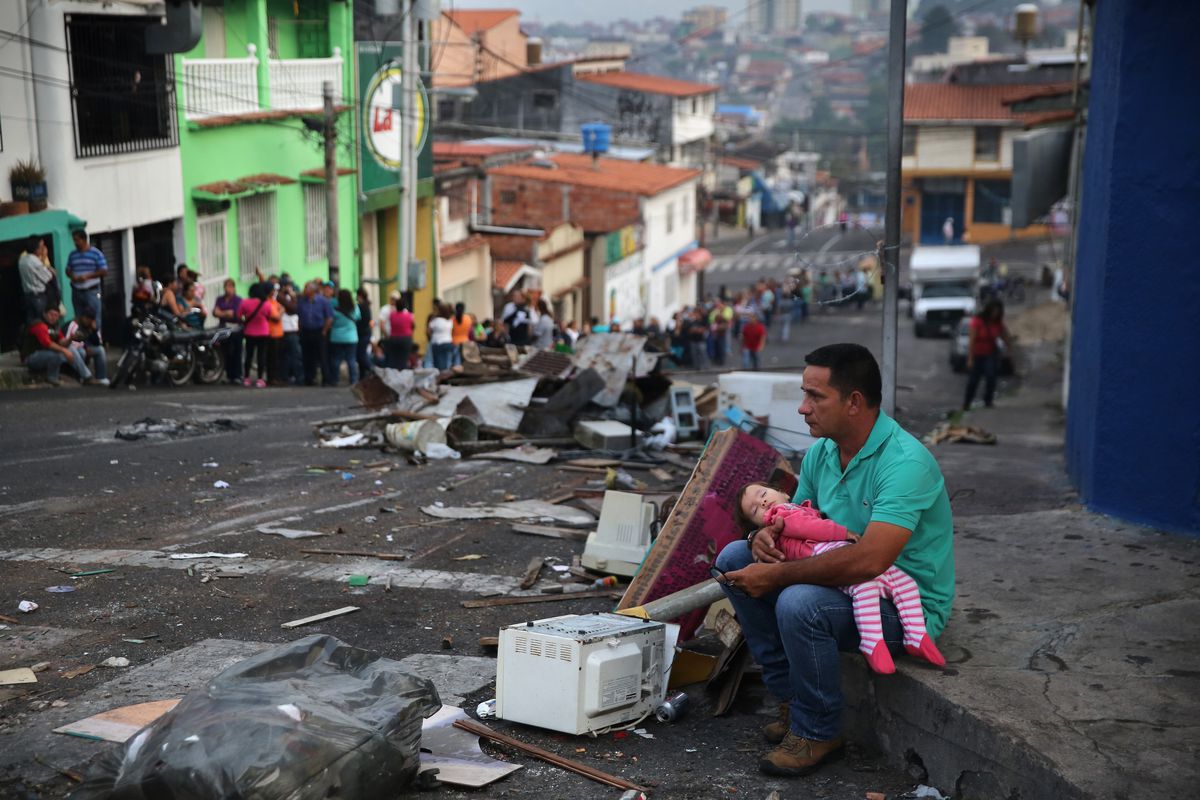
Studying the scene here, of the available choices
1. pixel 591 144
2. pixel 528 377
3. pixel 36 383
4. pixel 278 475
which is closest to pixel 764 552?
pixel 278 475

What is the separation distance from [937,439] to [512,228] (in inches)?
1062

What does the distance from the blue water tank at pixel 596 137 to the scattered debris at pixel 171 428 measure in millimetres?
39323

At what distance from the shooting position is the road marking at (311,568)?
7480 mm

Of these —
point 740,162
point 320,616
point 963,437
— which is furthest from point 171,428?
point 740,162

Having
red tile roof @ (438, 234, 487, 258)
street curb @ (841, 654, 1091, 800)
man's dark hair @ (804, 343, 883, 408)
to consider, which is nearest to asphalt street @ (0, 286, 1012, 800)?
street curb @ (841, 654, 1091, 800)

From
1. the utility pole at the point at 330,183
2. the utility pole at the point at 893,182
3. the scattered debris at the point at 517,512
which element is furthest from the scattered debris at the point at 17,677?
the utility pole at the point at 330,183

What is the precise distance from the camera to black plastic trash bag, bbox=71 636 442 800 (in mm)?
4008

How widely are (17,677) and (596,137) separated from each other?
48118 mm

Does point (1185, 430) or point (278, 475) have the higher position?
point (1185, 430)

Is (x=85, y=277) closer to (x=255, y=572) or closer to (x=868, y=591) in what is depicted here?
(x=255, y=572)

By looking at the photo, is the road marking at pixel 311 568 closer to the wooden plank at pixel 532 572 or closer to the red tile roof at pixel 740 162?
the wooden plank at pixel 532 572

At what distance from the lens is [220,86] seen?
2580 cm

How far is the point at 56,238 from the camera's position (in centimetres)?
1983

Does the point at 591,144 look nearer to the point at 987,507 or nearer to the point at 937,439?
the point at 937,439
